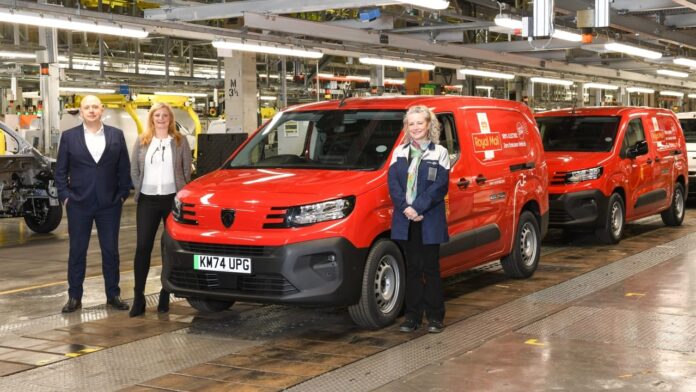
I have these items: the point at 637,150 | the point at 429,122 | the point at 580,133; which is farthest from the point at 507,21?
the point at 429,122

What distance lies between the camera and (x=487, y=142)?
26.1 feet

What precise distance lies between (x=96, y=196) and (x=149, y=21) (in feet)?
26.5

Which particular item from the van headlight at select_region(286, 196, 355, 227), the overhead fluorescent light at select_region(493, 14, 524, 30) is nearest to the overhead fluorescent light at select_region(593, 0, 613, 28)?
the overhead fluorescent light at select_region(493, 14, 524, 30)

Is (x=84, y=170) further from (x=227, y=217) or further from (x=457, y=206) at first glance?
(x=457, y=206)

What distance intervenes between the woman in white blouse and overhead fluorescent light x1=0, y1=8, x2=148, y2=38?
6238mm

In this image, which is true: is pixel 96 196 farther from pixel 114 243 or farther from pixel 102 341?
pixel 102 341

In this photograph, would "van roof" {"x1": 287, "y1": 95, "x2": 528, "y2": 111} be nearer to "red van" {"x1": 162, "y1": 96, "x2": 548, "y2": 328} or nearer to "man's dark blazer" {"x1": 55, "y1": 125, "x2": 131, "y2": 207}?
"red van" {"x1": 162, "y1": 96, "x2": 548, "y2": 328}

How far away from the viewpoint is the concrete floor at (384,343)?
5.29 meters

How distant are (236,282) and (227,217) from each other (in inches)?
17.8

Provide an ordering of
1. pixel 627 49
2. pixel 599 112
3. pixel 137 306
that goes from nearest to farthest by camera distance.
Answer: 1. pixel 137 306
2. pixel 599 112
3. pixel 627 49

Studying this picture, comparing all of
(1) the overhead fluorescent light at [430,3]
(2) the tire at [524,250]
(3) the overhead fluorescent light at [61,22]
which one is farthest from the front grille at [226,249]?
(3) the overhead fluorescent light at [61,22]

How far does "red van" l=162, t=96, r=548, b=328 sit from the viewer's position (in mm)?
6086

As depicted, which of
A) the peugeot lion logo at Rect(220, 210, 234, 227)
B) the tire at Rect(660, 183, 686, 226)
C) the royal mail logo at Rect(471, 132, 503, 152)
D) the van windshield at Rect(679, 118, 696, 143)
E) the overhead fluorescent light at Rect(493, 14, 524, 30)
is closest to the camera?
the peugeot lion logo at Rect(220, 210, 234, 227)

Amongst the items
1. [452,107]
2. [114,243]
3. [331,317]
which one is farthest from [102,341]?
[452,107]
